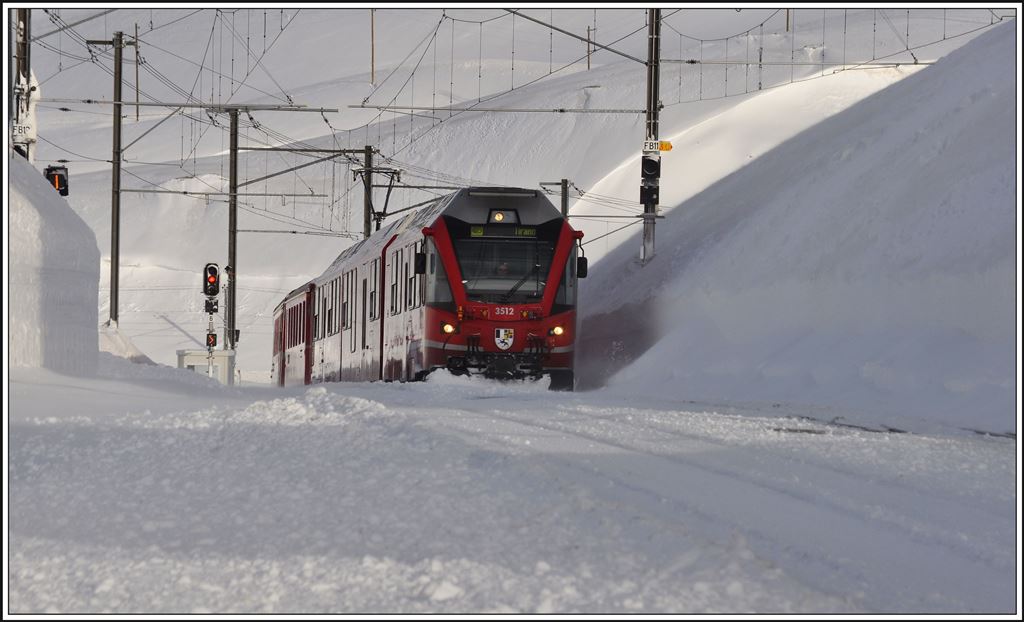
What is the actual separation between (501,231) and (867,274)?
598 cm

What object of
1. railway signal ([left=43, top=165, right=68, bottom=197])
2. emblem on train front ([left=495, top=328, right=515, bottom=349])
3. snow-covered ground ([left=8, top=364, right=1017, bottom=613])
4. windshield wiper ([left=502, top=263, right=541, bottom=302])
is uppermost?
railway signal ([left=43, top=165, right=68, bottom=197])

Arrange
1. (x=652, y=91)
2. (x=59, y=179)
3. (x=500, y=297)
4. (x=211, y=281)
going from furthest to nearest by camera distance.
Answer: (x=211, y=281) < (x=652, y=91) < (x=59, y=179) < (x=500, y=297)

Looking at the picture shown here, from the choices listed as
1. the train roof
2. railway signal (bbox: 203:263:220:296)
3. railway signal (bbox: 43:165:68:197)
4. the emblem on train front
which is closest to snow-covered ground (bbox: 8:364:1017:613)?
the emblem on train front

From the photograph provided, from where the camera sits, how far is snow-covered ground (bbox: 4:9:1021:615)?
22.4 ft

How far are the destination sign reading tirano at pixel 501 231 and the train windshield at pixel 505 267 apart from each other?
2.8 inches

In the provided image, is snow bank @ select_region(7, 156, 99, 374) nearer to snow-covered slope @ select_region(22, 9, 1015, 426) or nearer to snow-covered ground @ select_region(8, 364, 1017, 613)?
snow-covered ground @ select_region(8, 364, 1017, 613)

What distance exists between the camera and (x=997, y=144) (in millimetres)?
23531

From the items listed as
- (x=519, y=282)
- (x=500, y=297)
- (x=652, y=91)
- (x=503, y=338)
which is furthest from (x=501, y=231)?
(x=652, y=91)

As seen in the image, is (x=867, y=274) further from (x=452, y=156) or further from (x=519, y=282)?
(x=452, y=156)

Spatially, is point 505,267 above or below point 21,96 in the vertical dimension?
below

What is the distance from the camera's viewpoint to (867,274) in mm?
23125

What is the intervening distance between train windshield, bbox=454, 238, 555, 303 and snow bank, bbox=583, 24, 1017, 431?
2.58 metres

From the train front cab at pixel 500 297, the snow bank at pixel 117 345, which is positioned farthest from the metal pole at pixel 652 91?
the snow bank at pixel 117 345

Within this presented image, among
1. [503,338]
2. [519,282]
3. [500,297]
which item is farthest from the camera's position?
[519,282]
